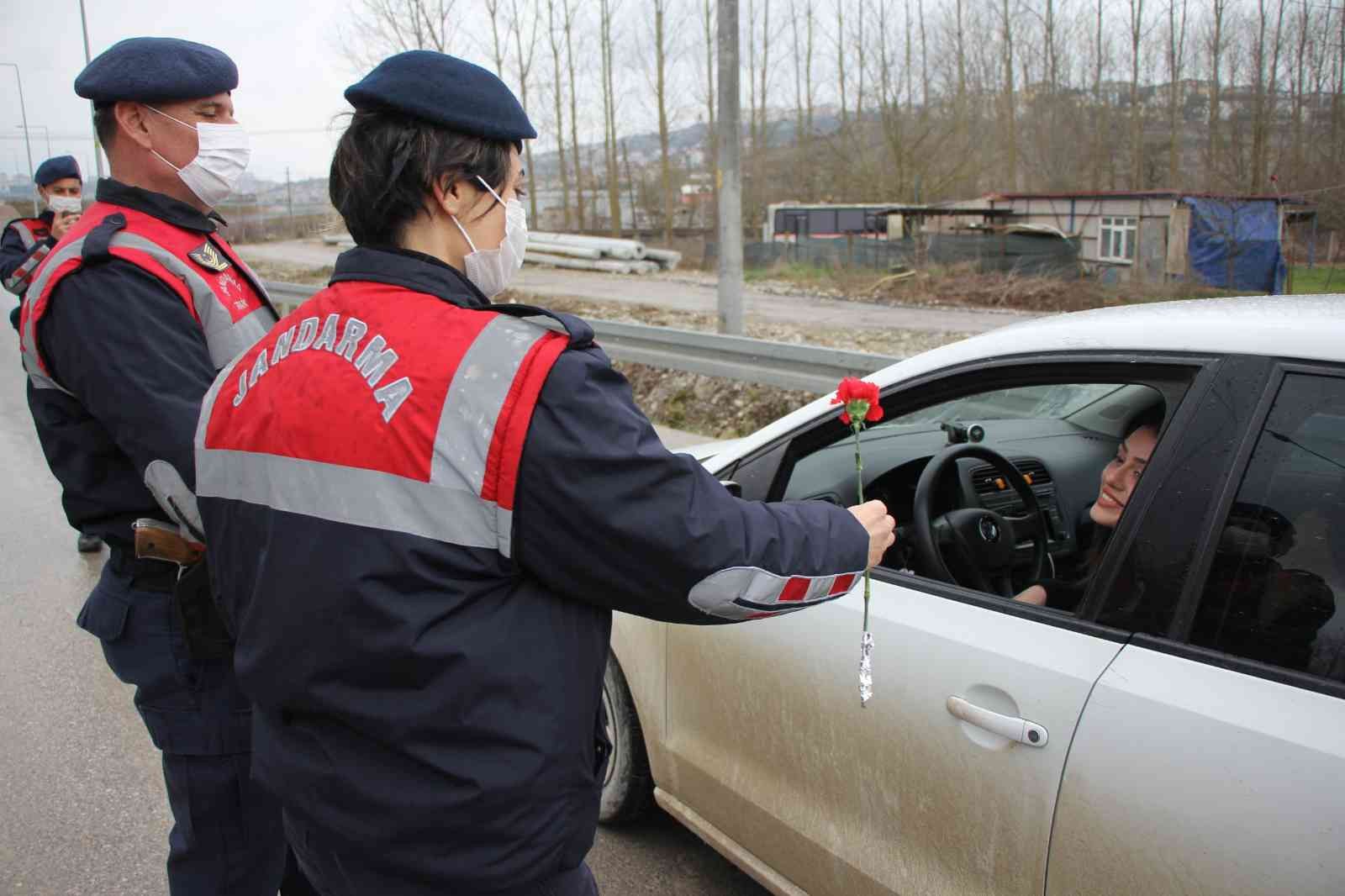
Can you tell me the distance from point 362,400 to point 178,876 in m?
1.48

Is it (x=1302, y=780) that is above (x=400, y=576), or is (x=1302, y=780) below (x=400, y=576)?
below

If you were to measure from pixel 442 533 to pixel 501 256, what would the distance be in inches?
19.9

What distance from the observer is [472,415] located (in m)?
1.28

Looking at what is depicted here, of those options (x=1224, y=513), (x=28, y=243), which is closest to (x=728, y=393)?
(x=28, y=243)

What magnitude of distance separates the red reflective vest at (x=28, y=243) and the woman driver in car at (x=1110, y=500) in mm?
7004

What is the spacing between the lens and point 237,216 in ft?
129

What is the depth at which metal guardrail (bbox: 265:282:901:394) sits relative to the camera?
7.11 m

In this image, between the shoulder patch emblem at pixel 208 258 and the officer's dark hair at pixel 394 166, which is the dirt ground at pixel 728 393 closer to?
the shoulder patch emblem at pixel 208 258

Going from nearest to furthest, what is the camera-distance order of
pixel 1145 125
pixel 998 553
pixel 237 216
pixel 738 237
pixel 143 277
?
1. pixel 143 277
2. pixel 998 553
3. pixel 738 237
4. pixel 1145 125
5. pixel 237 216

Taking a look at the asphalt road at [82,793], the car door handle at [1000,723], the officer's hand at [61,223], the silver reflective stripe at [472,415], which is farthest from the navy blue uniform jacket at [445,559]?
the officer's hand at [61,223]

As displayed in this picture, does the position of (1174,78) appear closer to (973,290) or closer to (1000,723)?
(973,290)

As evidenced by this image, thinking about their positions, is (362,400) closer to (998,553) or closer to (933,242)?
(998,553)

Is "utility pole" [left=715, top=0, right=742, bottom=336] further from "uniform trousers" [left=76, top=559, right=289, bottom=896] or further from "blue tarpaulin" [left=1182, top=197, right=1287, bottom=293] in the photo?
"blue tarpaulin" [left=1182, top=197, right=1287, bottom=293]

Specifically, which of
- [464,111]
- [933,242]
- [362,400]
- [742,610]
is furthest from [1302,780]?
[933,242]
